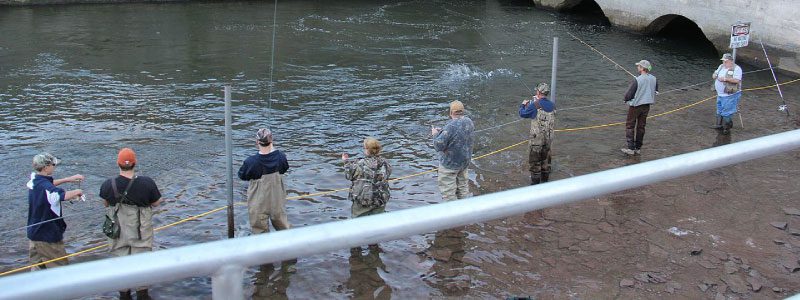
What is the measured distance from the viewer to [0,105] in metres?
15.9

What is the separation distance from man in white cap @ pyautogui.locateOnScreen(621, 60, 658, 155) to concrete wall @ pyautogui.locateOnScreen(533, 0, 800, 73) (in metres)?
9.91

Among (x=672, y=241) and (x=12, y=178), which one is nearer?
(x=672, y=241)

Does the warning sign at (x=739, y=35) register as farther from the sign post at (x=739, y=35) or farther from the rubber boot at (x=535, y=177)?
the rubber boot at (x=535, y=177)

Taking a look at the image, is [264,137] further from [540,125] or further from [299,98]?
[299,98]

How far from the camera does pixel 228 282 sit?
54.1 inches

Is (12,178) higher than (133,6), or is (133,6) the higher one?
(133,6)

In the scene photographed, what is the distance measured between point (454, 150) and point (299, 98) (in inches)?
325

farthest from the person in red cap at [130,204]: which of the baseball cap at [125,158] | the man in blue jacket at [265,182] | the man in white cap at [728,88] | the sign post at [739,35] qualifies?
the sign post at [739,35]

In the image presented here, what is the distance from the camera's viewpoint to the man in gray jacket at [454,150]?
940cm

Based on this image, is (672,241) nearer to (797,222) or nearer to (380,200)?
(797,222)

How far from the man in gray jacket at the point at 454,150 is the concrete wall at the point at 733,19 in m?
14.5

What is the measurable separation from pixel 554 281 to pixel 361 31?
19402 mm

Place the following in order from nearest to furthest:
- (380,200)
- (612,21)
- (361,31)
Result: (380,200)
(361,31)
(612,21)

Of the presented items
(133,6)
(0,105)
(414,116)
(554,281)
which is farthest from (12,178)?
(133,6)
